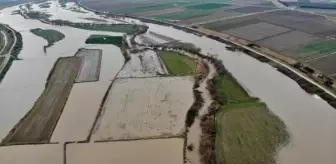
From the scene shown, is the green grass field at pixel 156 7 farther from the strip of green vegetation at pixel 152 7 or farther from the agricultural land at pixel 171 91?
the agricultural land at pixel 171 91

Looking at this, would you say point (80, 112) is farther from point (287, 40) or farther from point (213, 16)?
point (213, 16)

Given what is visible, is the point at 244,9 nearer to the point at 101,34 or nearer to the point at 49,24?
the point at 101,34

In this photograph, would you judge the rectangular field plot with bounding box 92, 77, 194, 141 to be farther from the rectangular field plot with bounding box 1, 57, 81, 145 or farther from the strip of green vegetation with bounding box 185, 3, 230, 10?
the strip of green vegetation with bounding box 185, 3, 230, 10

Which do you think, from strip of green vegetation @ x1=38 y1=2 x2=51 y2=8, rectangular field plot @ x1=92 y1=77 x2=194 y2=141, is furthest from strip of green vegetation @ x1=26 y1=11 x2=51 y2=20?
rectangular field plot @ x1=92 y1=77 x2=194 y2=141

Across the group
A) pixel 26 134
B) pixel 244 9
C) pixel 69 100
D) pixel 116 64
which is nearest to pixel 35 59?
pixel 116 64

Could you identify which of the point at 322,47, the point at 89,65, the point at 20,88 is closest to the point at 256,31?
the point at 322,47

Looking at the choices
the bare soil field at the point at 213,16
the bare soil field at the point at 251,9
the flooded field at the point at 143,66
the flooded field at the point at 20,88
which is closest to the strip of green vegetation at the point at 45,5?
the bare soil field at the point at 213,16
